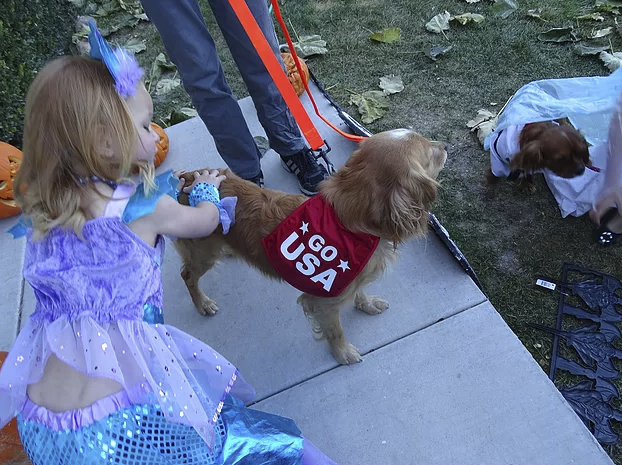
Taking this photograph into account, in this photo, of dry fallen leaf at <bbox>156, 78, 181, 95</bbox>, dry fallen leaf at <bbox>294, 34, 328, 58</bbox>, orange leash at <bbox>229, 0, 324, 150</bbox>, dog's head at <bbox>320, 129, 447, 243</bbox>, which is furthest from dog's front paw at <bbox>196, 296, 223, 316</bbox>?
dry fallen leaf at <bbox>294, 34, 328, 58</bbox>

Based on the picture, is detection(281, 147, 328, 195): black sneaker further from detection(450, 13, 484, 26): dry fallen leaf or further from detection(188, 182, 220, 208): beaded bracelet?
detection(450, 13, 484, 26): dry fallen leaf

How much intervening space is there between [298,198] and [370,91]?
8.19ft

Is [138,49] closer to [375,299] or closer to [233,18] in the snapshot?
[233,18]

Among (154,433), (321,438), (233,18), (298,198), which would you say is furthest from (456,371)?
(233,18)

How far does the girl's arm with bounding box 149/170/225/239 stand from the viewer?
2016 millimetres

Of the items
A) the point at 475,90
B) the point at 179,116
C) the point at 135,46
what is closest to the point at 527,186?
the point at 475,90

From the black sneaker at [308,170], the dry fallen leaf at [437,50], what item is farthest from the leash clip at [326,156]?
the dry fallen leaf at [437,50]

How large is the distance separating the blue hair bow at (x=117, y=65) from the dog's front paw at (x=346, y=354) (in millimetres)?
1901

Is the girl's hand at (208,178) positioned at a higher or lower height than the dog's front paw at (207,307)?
higher

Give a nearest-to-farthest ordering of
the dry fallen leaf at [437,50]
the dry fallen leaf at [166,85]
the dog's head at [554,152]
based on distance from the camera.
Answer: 1. the dog's head at [554,152]
2. the dry fallen leaf at [437,50]
3. the dry fallen leaf at [166,85]

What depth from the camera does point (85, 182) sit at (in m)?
1.81

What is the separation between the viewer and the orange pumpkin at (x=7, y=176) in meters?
3.96

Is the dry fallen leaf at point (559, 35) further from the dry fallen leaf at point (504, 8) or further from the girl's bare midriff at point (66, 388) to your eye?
the girl's bare midriff at point (66, 388)

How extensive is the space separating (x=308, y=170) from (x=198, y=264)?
1311 mm
